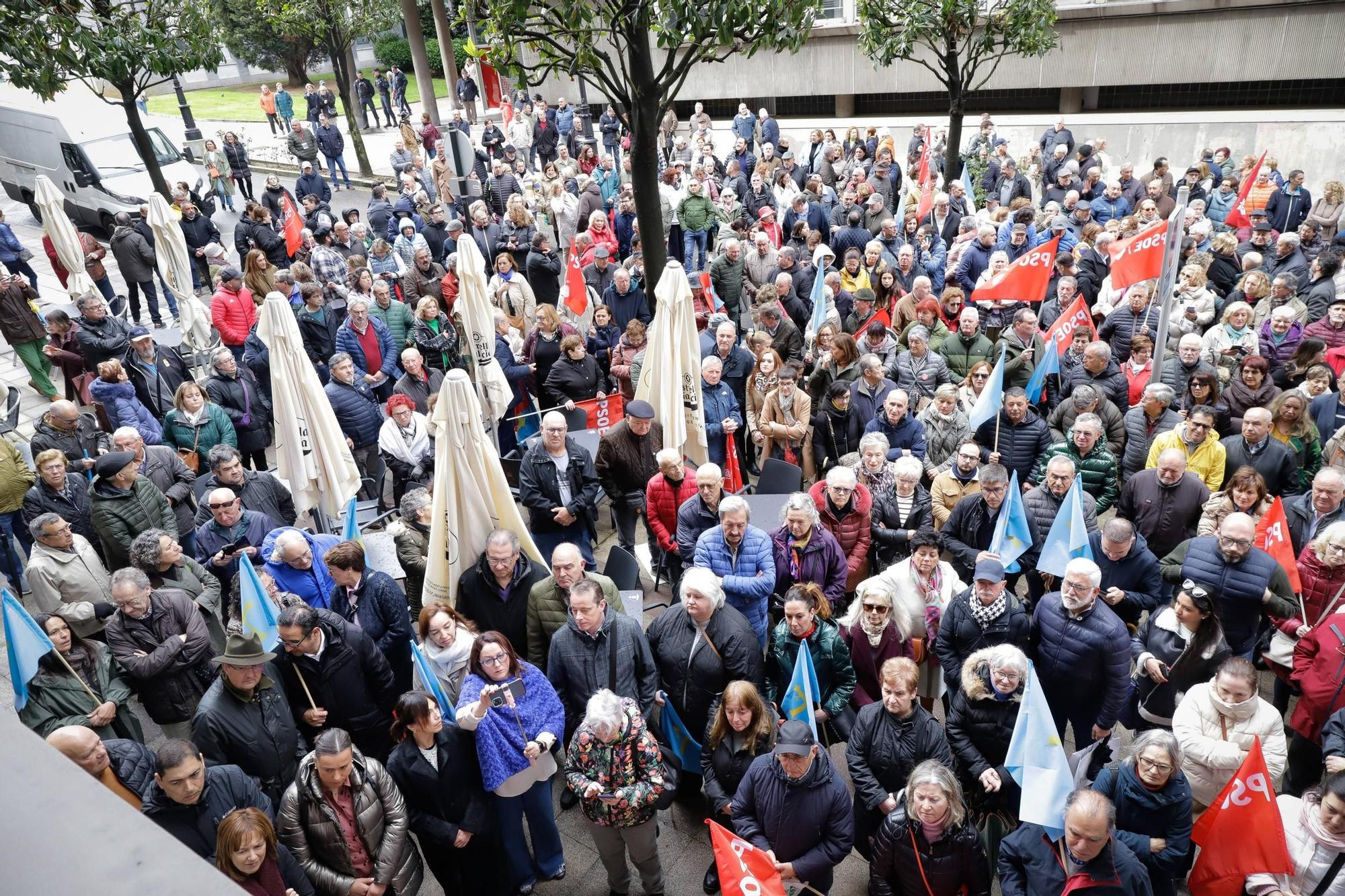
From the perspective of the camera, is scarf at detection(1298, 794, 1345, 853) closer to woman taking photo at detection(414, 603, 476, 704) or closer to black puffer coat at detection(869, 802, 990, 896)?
black puffer coat at detection(869, 802, 990, 896)

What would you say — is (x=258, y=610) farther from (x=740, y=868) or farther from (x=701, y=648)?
(x=740, y=868)

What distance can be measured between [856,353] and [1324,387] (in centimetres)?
388

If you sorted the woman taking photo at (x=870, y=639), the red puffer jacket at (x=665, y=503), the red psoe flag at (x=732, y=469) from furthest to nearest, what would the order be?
the red psoe flag at (x=732, y=469), the red puffer jacket at (x=665, y=503), the woman taking photo at (x=870, y=639)

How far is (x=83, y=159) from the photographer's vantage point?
820 inches

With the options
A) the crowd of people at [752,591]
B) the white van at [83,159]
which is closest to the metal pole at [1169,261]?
the crowd of people at [752,591]

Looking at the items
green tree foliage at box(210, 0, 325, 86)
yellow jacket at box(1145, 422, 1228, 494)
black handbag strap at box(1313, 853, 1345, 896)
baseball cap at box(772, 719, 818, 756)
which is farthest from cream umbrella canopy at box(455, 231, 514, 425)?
green tree foliage at box(210, 0, 325, 86)

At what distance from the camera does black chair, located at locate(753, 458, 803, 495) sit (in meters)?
8.09

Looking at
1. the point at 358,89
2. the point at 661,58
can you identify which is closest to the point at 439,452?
the point at 661,58

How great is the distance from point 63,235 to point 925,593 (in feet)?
46.8

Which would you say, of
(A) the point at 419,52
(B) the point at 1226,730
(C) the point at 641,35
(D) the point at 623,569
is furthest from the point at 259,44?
(B) the point at 1226,730

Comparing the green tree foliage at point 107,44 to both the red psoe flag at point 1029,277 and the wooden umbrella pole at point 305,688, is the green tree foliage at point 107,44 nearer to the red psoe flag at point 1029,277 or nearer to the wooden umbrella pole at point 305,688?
the wooden umbrella pole at point 305,688

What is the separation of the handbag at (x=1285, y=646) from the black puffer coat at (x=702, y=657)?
3286 millimetres

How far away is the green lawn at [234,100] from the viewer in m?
43.4

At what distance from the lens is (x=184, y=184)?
18016 millimetres
